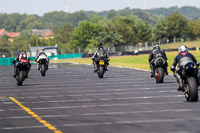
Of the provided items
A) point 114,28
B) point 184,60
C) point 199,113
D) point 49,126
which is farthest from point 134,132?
point 114,28

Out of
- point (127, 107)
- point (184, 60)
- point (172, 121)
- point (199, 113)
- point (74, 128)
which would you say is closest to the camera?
point (74, 128)

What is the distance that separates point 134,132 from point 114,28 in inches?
5304

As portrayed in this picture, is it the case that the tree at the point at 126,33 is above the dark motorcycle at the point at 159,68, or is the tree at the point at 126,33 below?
above

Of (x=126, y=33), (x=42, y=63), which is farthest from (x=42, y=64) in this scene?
(x=126, y=33)

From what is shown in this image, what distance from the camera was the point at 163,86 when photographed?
2117cm

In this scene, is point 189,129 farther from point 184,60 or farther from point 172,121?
point 184,60

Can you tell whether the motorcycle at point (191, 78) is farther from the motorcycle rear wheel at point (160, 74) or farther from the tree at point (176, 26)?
the tree at point (176, 26)

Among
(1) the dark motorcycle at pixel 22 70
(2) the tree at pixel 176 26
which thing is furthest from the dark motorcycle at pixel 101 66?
(2) the tree at pixel 176 26

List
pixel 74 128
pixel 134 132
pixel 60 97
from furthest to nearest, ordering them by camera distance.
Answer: pixel 60 97, pixel 74 128, pixel 134 132

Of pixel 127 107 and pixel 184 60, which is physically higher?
pixel 184 60

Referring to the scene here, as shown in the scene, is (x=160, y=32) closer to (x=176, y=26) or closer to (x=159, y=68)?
(x=176, y=26)

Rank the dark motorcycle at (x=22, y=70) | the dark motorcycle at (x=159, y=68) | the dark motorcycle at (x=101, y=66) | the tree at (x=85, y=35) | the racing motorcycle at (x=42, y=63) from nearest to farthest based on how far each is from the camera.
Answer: the dark motorcycle at (x=159, y=68)
the dark motorcycle at (x=22, y=70)
the dark motorcycle at (x=101, y=66)
the racing motorcycle at (x=42, y=63)
the tree at (x=85, y=35)

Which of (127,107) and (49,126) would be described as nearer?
(49,126)

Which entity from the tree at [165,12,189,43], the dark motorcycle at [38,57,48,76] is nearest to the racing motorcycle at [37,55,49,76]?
the dark motorcycle at [38,57,48,76]
